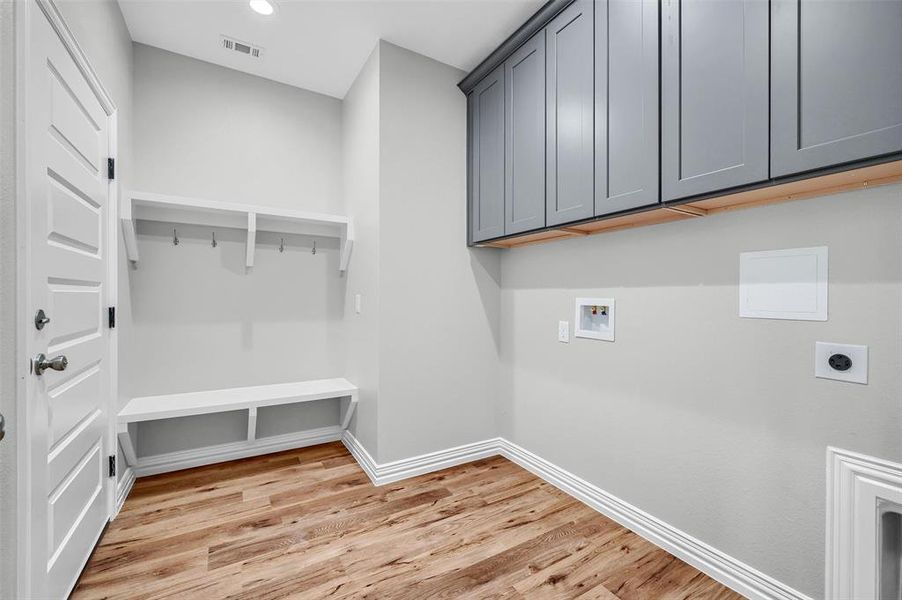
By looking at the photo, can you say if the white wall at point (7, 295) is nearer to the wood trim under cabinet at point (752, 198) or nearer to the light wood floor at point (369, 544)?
the light wood floor at point (369, 544)

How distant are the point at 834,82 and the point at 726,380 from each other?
107 cm

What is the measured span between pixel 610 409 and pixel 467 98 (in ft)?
7.30

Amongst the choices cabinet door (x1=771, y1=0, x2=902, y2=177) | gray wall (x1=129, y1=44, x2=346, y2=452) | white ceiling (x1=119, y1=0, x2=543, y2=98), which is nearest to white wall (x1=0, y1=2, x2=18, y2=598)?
gray wall (x1=129, y1=44, x2=346, y2=452)

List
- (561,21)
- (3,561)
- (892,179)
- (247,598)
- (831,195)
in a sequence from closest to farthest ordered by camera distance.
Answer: (3,561)
(892,179)
(831,195)
(247,598)
(561,21)

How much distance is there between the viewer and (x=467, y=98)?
2.74 m

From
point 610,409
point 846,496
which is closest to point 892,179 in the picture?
point 846,496

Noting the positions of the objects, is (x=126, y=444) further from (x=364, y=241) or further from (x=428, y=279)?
(x=428, y=279)

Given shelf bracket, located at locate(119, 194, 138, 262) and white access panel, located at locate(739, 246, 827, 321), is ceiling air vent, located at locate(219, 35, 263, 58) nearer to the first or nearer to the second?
shelf bracket, located at locate(119, 194, 138, 262)

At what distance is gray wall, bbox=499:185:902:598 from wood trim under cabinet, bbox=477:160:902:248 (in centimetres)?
4

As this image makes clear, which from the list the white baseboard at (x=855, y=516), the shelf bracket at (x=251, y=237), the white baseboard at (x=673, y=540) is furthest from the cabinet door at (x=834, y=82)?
the shelf bracket at (x=251, y=237)

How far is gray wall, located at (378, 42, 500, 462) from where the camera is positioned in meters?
2.43

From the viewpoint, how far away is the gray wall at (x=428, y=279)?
2.43 meters

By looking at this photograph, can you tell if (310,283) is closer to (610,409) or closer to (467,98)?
(467,98)

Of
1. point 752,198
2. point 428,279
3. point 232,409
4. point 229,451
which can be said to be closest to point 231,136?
point 428,279
